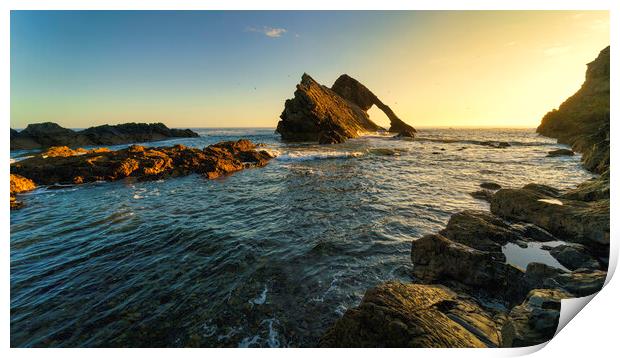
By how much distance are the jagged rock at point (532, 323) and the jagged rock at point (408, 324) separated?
243mm

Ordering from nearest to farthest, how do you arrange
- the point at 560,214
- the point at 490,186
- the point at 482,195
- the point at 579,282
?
the point at 579,282, the point at 560,214, the point at 482,195, the point at 490,186

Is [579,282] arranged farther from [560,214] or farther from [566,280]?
[560,214]

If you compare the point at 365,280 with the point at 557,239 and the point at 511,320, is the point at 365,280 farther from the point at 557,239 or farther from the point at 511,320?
the point at 557,239

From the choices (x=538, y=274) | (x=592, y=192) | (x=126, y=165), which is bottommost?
(x=538, y=274)

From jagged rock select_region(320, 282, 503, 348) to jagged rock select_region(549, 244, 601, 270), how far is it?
3.89m

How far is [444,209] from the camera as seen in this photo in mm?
12453

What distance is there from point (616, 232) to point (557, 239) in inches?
59.0

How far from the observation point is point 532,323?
4.11 meters

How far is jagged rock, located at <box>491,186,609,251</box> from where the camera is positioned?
733 cm

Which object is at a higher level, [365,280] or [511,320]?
[511,320]

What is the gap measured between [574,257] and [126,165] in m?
26.7

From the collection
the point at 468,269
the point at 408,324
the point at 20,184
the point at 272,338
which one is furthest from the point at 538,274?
the point at 20,184
